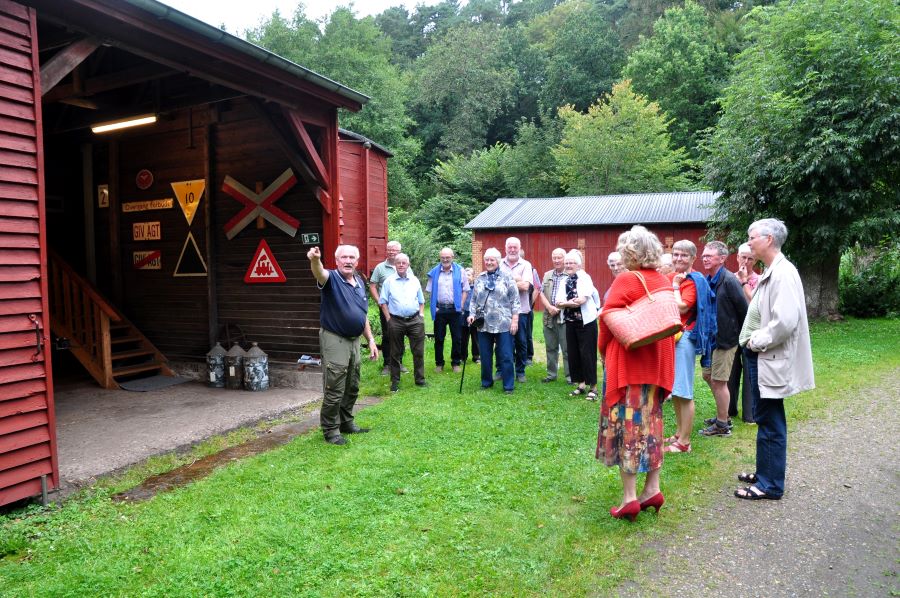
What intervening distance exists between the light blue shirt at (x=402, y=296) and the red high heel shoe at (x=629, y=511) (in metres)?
4.02

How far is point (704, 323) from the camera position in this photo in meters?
4.80

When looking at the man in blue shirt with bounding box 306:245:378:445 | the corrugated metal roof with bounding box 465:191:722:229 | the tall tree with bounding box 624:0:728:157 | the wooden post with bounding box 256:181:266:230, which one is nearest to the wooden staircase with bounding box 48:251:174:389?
the wooden post with bounding box 256:181:266:230

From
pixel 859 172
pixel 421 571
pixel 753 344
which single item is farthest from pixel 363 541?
pixel 859 172

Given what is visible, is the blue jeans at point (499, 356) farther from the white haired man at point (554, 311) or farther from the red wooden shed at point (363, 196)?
the red wooden shed at point (363, 196)

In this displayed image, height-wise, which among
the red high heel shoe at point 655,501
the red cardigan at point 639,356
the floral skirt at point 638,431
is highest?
the red cardigan at point 639,356

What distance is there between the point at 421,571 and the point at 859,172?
12.7 meters

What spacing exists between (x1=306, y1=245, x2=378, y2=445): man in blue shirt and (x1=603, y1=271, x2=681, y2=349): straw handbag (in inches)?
96.3

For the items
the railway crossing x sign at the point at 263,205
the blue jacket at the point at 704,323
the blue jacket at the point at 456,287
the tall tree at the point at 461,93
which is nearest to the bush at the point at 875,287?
the blue jacket at the point at 456,287

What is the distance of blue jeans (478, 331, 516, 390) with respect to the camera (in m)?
6.75

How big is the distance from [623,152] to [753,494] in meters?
26.9

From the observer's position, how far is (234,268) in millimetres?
8195

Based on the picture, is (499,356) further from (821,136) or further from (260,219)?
(821,136)

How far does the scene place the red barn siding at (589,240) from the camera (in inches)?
687

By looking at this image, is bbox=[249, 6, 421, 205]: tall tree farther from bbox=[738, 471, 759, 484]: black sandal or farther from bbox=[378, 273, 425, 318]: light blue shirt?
bbox=[738, 471, 759, 484]: black sandal
